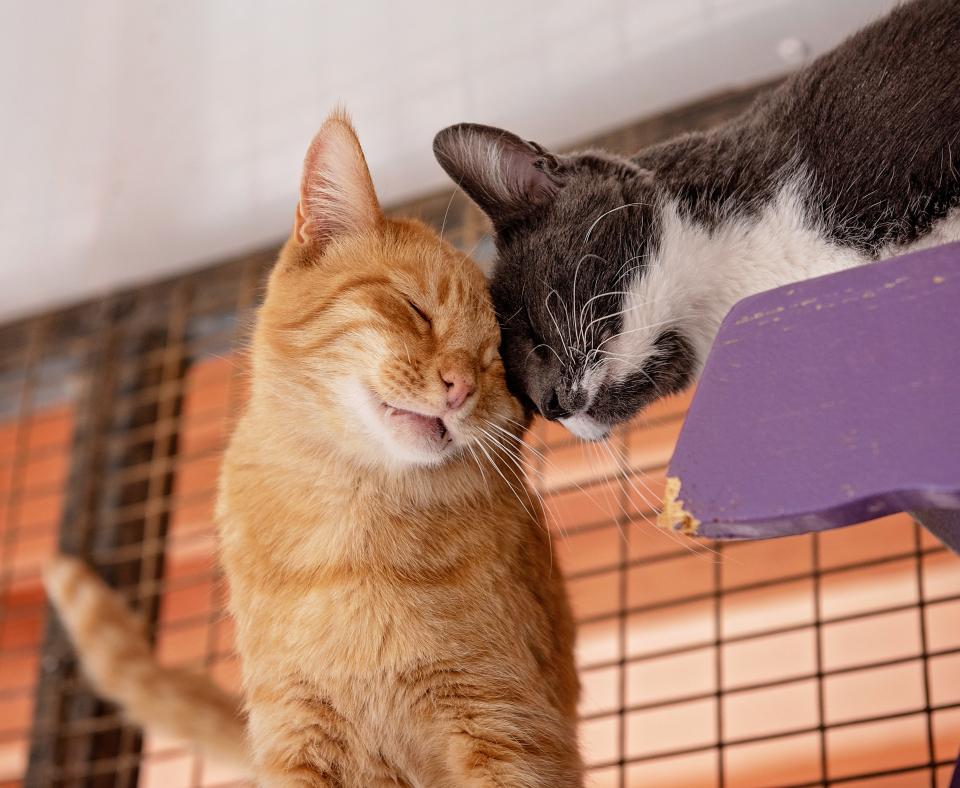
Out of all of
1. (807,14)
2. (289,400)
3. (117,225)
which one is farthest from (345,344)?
(117,225)

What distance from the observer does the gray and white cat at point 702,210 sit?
113cm

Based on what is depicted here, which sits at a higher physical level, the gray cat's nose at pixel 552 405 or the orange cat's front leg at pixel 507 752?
the gray cat's nose at pixel 552 405

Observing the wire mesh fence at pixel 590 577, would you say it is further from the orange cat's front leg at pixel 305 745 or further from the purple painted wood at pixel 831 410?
the purple painted wood at pixel 831 410

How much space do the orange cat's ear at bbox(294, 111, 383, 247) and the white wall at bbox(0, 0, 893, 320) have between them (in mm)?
379

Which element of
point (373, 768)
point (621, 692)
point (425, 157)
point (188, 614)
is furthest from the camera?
point (188, 614)

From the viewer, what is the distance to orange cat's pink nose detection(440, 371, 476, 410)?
115 cm

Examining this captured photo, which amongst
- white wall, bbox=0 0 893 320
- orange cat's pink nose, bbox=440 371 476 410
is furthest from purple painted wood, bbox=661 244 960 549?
white wall, bbox=0 0 893 320

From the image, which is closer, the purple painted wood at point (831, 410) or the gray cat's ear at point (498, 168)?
the purple painted wood at point (831, 410)

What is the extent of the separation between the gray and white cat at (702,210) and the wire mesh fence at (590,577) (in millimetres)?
478

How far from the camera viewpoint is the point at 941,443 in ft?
1.93

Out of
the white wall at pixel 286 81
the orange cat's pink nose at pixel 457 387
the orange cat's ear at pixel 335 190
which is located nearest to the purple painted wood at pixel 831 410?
the orange cat's pink nose at pixel 457 387

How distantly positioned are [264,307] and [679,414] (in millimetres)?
649

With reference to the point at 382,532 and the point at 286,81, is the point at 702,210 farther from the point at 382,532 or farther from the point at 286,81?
the point at 286,81

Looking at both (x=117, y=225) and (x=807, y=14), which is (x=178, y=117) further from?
(x=807, y=14)
